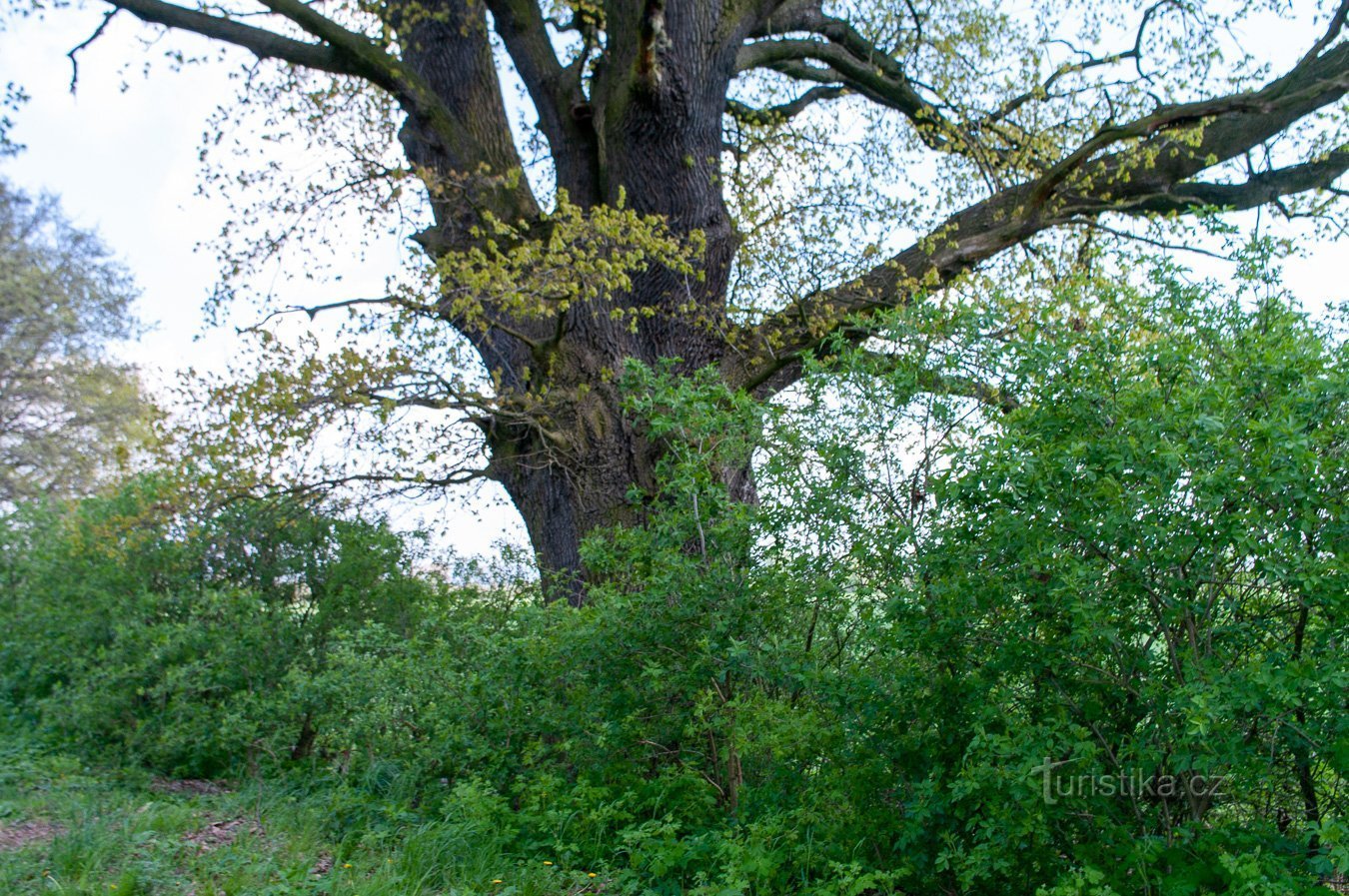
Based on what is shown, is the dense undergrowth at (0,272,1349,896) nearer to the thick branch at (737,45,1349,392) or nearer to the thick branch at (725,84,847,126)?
the thick branch at (737,45,1349,392)

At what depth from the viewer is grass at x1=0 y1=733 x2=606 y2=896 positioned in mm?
5086

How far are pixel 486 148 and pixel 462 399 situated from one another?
3252 millimetres

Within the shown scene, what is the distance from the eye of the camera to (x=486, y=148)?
10.5m

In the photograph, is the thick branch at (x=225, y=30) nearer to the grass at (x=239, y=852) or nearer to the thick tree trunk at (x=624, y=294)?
the thick tree trunk at (x=624, y=294)

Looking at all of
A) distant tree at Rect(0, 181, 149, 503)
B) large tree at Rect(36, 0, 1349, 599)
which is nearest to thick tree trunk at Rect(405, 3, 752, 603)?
large tree at Rect(36, 0, 1349, 599)

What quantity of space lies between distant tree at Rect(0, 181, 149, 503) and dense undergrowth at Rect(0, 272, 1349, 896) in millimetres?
23182

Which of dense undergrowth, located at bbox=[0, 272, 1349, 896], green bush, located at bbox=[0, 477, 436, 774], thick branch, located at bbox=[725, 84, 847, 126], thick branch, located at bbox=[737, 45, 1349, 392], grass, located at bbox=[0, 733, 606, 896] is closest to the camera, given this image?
dense undergrowth, located at bbox=[0, 272, 1349, 896]

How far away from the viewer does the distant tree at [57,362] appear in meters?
27.5

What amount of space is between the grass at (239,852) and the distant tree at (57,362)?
22.5 metres

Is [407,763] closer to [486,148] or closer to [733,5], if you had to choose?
[486,148]

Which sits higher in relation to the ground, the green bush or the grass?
the green bush

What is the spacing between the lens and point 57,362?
2838 cm

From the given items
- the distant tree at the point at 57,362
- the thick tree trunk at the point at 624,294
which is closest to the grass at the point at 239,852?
the thick tree trunk at the point at 624,294

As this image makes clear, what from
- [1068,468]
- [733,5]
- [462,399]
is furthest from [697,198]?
[1068,468]
